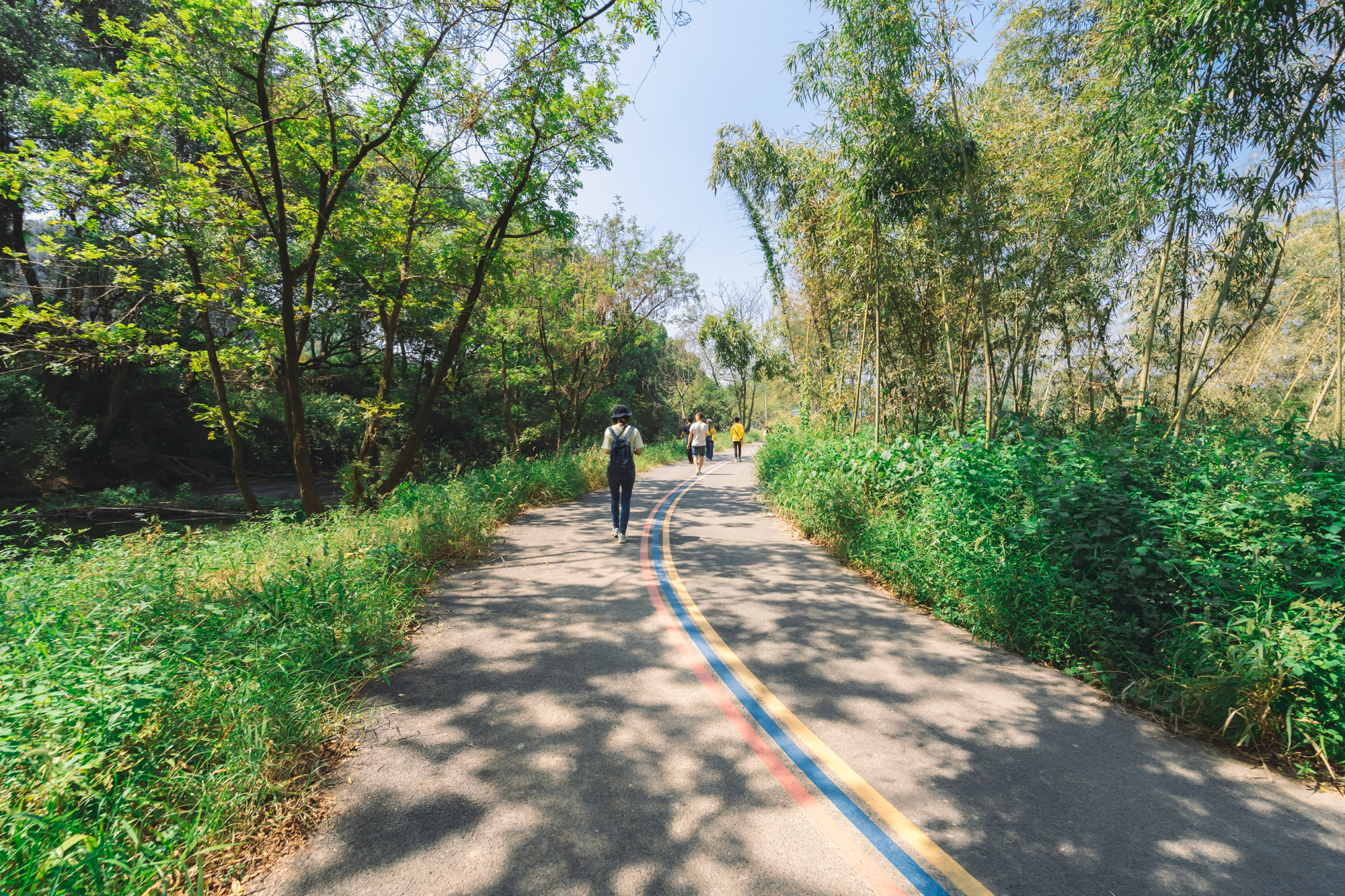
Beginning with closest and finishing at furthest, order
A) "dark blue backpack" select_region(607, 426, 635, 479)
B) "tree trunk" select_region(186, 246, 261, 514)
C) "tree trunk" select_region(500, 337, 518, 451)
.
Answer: "dark blue backpack" select_region(607, 426, 635, 479) → "tree trunk" select_region(186, 246, 261, 514) → "tree trunk" select_region(500, 337, 518, 451)

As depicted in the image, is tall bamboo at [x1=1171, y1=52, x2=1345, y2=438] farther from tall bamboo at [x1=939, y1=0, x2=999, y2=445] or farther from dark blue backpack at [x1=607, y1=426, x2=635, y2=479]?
dark blue backpack at [x1=607, y1=426, x2=635, y2=479]

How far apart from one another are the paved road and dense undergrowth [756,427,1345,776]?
0.35 meters

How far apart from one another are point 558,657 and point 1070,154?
8614 mm

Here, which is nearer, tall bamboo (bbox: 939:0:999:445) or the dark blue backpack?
tall bamboo (bbox: 939:0:999:445)

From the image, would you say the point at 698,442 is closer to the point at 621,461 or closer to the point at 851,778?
the point at 621,461

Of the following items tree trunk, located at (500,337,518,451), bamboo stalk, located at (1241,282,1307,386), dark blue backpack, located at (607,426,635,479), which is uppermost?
bamboo stalk, located at (1241,282,1307,386)

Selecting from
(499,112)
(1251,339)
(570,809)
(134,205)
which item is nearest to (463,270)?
(499,112)

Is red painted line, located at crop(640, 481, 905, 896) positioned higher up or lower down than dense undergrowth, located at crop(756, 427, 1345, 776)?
lower down

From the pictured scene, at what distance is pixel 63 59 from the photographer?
13812mm

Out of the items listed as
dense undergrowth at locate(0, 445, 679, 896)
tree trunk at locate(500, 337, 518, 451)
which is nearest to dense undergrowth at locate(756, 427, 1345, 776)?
dense undergrowth at locate(0, 445, 679, 896)

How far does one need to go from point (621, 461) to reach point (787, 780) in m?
5.61

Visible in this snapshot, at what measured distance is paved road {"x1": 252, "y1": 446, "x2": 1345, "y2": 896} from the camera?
85.5 inches

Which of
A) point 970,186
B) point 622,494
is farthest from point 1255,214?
point 622,494

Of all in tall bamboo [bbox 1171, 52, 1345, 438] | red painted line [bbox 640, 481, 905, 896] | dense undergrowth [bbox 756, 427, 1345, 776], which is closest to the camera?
red painted line [bbox 640, 481, 905, 896]
